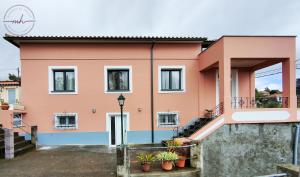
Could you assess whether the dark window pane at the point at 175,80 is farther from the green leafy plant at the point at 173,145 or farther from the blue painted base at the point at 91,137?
the green leafy plant at the point at 173,145

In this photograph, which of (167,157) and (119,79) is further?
(119,79)

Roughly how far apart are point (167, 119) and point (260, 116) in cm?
467

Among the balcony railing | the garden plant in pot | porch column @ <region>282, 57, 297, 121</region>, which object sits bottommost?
the garden plant in pot

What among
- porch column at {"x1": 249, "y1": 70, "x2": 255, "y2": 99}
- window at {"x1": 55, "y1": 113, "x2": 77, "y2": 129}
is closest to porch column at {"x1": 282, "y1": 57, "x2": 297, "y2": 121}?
porch column at {"x1": 249, "y1": 70, "x2": 255, "y2": 99}

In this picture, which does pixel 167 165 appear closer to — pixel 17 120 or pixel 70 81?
pixel 70 81

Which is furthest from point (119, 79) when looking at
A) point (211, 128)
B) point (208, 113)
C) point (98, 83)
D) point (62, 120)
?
point (211, 128)

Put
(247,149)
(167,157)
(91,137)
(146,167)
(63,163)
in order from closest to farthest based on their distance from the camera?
(146,167), (167,157), (63,163), (247,149), (91,137)

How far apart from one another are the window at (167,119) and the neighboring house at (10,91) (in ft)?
49.4

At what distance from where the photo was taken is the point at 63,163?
8.00m

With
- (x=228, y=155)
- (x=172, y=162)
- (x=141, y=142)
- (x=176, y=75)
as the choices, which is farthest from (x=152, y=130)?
(x=172, y=162)

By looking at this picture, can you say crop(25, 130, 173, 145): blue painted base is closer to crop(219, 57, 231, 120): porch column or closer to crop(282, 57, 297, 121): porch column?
crop(219, 57, 231, 120): porch column

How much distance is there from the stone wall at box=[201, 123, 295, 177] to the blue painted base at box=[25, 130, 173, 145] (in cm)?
317

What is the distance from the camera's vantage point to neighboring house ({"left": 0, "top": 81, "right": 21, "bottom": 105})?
19609 millimetres

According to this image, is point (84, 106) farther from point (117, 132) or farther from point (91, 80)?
point (117, 132)
